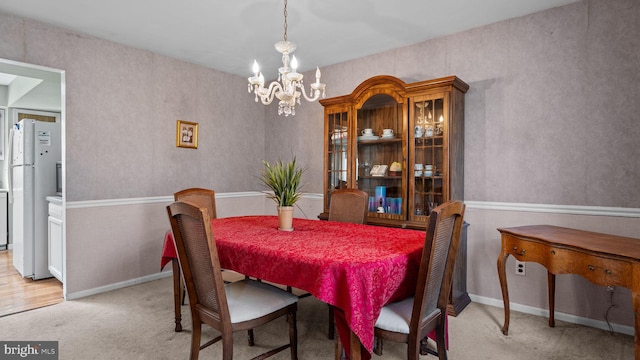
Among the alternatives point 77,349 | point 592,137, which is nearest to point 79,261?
point 77,349

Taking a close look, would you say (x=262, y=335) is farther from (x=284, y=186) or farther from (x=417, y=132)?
(x=417, y=132)

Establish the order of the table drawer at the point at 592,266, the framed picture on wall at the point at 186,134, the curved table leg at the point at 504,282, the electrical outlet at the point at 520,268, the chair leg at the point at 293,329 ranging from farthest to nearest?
the framed picture on wall at the point at 186,134 → the electrical outlet at the point at 520,268 → the curved table leg at the point at 504,282 → the chair leg at the point at 293,329 → the table drawer at the point at 592,266

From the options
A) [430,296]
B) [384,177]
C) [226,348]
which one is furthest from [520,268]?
[226,348]

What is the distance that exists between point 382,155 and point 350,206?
71cm

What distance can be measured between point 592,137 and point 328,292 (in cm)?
244

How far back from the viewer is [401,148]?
3205mm

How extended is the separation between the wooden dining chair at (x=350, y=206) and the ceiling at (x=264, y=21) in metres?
1.51

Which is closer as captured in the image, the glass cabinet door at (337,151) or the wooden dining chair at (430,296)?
the wooden dining chair at (430,296)

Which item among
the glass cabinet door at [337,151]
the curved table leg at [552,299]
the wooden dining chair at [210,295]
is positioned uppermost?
the glass cabinet door at [337,151]

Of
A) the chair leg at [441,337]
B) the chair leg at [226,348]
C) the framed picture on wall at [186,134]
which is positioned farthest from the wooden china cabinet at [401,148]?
the chair leg at [226,348]

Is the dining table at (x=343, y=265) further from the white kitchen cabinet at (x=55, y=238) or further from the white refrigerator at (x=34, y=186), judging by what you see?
the white refrigerator at (x=34, y=186)

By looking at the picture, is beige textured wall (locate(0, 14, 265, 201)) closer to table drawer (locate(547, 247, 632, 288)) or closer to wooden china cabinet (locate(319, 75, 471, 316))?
wooden china cabinet (locate(319, 75, 471, 316))

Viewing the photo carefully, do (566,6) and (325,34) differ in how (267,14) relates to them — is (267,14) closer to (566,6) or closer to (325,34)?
(325,34)

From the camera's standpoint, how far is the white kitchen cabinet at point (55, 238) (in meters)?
3.34
